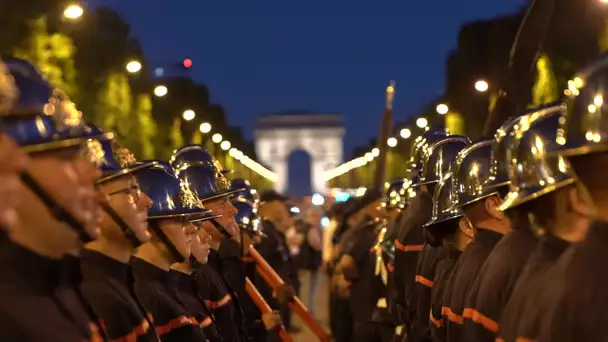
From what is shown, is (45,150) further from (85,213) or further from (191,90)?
(191,90)

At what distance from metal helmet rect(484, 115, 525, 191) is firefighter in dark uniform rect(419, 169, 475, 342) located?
97 centimetres

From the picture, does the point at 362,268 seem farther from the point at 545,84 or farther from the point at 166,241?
the point at 545,84

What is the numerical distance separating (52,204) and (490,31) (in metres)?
46.9

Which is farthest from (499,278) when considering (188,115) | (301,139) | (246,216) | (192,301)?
(301,139)

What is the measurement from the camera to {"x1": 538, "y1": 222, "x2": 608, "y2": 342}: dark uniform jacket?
4.31 meters

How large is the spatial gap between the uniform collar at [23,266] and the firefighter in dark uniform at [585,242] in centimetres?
189

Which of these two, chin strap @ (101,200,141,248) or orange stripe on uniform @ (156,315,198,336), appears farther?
orange stripe on uniform @ (156,315,198,336)

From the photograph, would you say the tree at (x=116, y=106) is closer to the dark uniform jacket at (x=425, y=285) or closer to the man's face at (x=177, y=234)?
the dark uniform jacket at (x=425, y=285)

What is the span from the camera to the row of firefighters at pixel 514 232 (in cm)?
446

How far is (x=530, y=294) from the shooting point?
196 inches

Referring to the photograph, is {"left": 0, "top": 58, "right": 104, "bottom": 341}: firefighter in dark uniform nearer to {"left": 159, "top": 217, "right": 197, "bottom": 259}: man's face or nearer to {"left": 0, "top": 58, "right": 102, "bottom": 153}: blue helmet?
{"left": 0, "top": 58, "right": 102, "bottom": 153}: blue helmet

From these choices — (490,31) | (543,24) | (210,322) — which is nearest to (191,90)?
(490,31)

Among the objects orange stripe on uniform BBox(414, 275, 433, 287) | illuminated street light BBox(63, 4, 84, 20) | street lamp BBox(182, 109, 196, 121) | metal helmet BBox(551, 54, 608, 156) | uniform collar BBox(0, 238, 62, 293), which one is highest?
street lamp BBox(182, 109, 196, 121)

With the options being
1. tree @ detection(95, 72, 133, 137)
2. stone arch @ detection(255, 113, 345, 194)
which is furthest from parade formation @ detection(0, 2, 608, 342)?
stone arch @ detection(255, 113, 345, 194)
